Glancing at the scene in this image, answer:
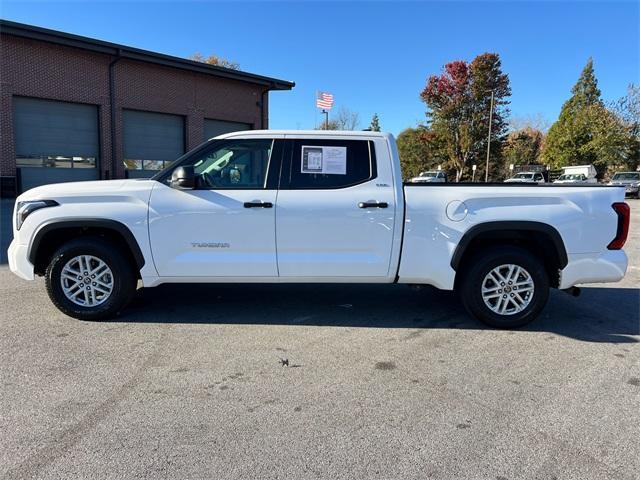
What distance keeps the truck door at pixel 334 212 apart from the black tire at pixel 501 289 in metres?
0.86

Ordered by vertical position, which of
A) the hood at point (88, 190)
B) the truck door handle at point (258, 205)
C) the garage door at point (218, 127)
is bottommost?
the truck door handle at point (258, 205)

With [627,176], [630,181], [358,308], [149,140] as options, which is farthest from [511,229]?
[627,176]

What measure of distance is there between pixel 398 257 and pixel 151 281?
2455 mm

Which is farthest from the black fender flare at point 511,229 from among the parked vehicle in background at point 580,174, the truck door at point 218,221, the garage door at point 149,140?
the parked vehicle in background at point 580,174

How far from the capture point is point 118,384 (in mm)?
3463

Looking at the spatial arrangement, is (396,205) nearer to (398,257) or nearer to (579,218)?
(398,257)

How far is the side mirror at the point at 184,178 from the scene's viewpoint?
4.45m

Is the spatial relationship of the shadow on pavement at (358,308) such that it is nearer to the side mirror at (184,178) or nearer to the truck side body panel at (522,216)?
the truck side body panel at (522,216)

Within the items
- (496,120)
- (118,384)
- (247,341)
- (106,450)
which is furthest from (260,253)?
(496,120)

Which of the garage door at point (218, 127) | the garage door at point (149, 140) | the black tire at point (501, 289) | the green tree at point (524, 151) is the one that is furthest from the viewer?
the green tree at point (524, 151)

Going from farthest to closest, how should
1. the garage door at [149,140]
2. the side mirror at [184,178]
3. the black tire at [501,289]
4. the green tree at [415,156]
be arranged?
1. the green tree at [415,156]
2. the garage door at [149,140]
3. the black tire at [501,289]
4. the side mirror at [184,178]

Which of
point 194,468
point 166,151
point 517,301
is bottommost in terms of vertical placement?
point 194,468

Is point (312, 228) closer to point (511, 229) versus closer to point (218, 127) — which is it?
point (511, 229)

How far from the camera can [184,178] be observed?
4449 millimetres
